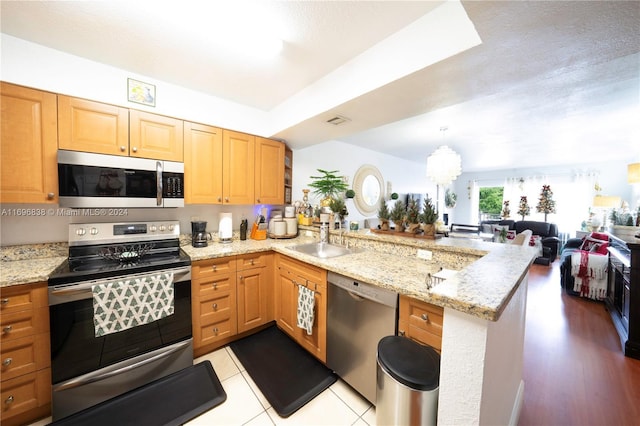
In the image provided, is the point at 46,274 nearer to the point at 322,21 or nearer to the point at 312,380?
the point at 312,380

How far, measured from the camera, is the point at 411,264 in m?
1.61

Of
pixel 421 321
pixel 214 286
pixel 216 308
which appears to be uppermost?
pixel 421 321

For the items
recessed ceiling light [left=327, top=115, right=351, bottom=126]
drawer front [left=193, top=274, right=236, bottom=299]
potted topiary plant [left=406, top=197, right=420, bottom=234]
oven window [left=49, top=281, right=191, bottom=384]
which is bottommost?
oven window [left=49, top=281, right=191, bottom=384]

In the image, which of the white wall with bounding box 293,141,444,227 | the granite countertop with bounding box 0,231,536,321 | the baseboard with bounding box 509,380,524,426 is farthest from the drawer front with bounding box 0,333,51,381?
the baseboard with bounding box 509,380,524,426

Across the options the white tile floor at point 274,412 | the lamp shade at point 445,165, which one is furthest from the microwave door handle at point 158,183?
the lamp shade at point 445,165

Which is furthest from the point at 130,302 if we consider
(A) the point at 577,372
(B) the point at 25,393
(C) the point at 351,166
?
(C) the point at 351,166

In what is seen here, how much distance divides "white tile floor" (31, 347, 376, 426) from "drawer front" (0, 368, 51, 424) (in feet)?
0.48

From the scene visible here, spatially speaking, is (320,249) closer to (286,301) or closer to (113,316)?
(286,301)

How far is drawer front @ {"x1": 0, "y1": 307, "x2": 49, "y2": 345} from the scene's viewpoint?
4.10ft

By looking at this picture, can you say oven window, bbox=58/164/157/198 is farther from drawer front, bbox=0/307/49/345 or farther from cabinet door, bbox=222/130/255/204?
drawer front, bbox=0/307/49/345

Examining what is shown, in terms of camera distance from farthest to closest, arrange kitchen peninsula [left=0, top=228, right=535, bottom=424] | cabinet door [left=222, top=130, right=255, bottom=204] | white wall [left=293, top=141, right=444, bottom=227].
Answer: white wall [left=293, top=141, right=444, bottom=227] < cabinet door [left=222, top=130, right=255, bottom=204] < kitchen peninsula [left=0, top=228, right=535, bottom=424]

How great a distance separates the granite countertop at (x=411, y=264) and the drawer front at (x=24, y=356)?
1.22 ft

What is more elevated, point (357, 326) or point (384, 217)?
point (384, 217)

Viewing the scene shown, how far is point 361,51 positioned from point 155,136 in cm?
189
